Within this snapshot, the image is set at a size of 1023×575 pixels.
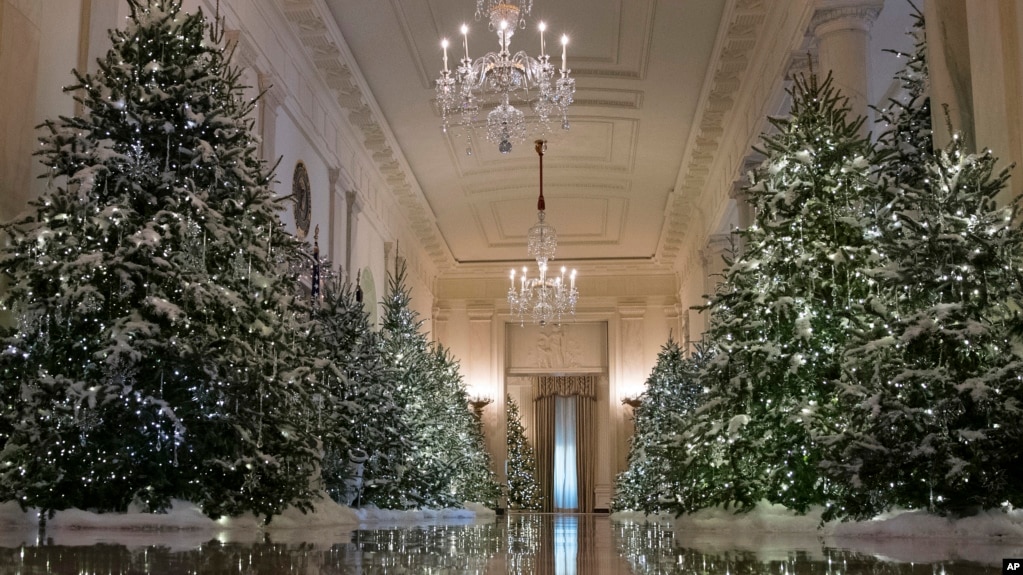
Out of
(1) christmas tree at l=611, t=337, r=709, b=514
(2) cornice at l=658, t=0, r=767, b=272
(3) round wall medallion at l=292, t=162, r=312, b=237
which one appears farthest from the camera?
(1) christmas tree at l=611, t=337, r=709, b=514

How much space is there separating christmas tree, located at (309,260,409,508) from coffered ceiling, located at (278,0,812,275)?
270 centimetres

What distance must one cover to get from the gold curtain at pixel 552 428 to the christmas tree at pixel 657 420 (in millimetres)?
6997

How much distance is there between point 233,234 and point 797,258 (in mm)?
3869

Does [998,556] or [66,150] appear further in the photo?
[66,150]

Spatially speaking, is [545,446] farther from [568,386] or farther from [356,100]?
[356,100]

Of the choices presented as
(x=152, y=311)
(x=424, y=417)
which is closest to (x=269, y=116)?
(x=424, y=417)

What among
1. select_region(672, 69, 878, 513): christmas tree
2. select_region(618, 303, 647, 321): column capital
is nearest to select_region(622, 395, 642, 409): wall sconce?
select_region(618, 303, 647, 321): column capital

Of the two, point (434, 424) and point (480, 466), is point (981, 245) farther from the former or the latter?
point (480, 466)

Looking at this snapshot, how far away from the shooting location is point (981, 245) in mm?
5227

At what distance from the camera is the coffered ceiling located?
12195 mm

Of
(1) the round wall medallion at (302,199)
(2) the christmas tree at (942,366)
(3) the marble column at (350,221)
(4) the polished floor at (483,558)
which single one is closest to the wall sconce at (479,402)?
(3) the marble column at (350,221)

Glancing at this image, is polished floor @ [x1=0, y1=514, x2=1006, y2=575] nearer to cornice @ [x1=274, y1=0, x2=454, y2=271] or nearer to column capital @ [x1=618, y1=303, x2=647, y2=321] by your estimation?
cornice @ [x1=274, y1=0, x2=454, y2=271]

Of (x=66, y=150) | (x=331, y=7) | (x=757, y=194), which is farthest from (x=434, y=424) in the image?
(x=66, y=150)

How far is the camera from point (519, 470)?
24797mm
